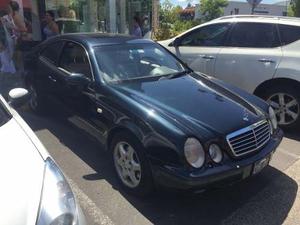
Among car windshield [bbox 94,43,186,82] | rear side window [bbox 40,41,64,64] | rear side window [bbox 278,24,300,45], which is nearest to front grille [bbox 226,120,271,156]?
car windshield [bbox 94,43,186,82]

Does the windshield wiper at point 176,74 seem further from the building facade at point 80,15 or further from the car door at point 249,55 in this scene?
the building facade at point 80,15

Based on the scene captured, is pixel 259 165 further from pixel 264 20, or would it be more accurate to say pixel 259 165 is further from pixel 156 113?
pixel 264 20

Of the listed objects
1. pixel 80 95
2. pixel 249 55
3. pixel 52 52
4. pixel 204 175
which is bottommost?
pixel 204 175

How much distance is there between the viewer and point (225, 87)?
493 centimetres

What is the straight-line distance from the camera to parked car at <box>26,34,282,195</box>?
3588 millimetres

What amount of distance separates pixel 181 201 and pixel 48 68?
9.03ft

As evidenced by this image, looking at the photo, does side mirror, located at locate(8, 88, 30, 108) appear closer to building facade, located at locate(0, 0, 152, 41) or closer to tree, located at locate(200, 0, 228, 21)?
building facade, located at locate(0, 0, 152, 41)

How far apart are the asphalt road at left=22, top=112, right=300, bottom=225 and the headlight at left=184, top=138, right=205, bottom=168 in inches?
16.8

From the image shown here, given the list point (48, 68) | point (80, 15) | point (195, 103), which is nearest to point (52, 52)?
point (48, 68)

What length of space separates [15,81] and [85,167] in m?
4.92

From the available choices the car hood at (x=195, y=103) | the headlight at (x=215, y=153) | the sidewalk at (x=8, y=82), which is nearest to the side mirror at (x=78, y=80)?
the car hood at (x=195, y=103)

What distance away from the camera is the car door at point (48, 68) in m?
5.53

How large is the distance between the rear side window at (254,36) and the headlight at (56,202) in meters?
4.72

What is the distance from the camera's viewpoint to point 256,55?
21.2 ft
